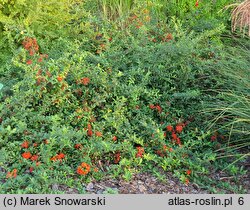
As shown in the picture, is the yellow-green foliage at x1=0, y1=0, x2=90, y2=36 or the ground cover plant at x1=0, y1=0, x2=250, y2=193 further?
the yellow-green foliage at x1=0, y1=0, x2=90, y2=36

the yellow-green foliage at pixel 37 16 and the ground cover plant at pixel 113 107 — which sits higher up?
the yellow-green foliage at pixel 37 16

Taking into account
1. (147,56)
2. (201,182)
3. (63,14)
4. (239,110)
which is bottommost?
(201,182)

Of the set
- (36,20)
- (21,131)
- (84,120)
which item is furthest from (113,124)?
(36,20)

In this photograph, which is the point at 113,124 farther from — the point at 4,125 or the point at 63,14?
the point at 63,14

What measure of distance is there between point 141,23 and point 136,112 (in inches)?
53.8

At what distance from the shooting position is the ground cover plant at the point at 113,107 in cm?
293

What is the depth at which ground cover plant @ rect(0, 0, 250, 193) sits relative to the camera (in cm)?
293

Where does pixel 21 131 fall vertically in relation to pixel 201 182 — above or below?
above

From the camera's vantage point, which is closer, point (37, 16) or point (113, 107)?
point (113, 107)

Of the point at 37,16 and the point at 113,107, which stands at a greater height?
the point at 37,16

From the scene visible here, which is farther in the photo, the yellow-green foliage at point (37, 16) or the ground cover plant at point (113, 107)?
the yellow-green foliage at point (37, 16)

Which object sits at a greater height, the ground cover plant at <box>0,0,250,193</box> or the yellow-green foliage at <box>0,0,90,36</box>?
the yellow-green foliage at <box>0,0,90,36</box>

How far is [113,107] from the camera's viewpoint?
346cm

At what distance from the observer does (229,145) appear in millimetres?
3500
